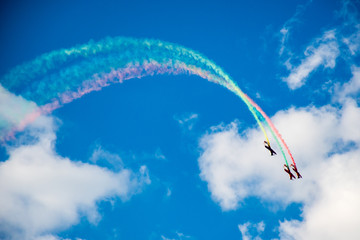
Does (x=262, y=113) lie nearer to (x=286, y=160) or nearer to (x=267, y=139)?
(x=267, y=139)

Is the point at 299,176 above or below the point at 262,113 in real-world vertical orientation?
below

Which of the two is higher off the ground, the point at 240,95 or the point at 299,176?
the point at 240,95

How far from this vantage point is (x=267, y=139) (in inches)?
1281

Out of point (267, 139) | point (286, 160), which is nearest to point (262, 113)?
point (267, 139)

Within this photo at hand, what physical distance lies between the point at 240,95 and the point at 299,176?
1221 centimetres

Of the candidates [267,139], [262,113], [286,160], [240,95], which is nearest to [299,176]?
[286,160]

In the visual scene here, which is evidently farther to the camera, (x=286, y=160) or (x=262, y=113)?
(x=286, y=160)

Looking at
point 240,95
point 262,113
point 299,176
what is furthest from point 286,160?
point 240,95

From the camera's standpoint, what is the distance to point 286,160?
33.0 m

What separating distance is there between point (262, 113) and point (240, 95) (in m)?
3.53

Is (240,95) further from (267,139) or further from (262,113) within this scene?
(267,139)

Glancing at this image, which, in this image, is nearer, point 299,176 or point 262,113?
point 262,113

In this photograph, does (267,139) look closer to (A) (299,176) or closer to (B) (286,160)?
(B) (286,160)

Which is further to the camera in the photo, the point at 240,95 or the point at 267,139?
the point at 267,139
